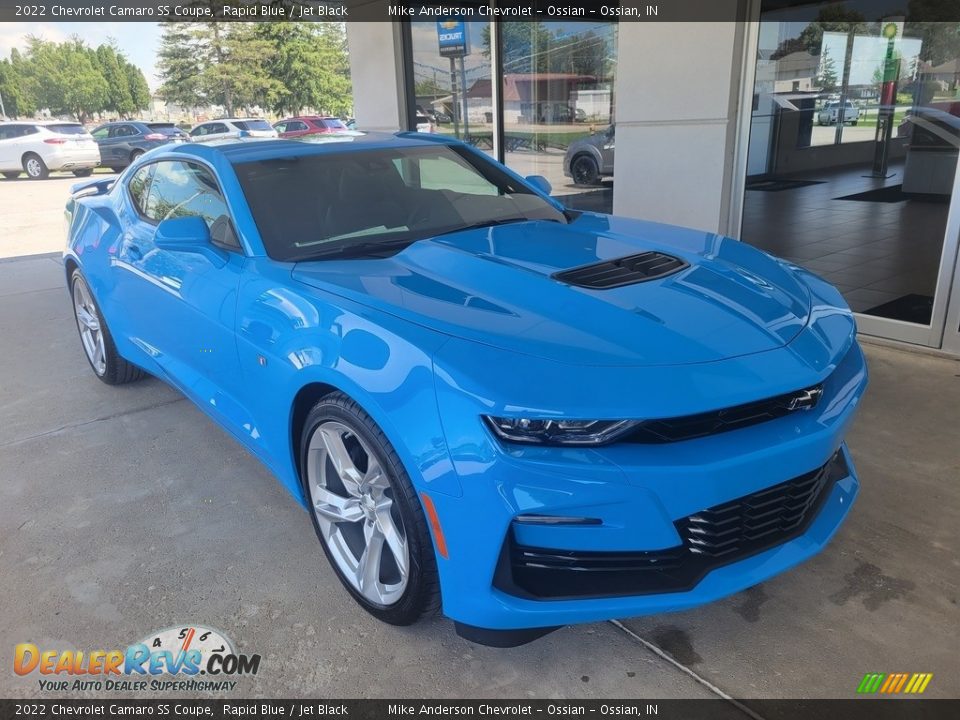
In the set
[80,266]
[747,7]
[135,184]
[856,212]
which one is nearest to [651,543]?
[135,184]

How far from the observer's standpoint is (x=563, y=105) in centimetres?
784

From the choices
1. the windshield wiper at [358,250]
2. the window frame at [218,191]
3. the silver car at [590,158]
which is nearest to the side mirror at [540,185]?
the windshield wiper at [358,250]

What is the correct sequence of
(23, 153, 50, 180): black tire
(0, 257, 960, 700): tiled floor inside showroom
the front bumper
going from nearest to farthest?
the front bumper < (0, 257, 960, 700): tiled floor inside showroom < (23, 153, 50, 180): black tire

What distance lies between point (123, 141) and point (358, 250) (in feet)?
76.8

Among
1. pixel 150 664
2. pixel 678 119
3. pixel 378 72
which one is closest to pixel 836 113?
pixel 678 119

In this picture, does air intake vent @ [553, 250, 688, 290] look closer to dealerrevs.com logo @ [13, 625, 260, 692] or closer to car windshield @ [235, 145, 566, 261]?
car windshield @ [235, 145, 566, 261]

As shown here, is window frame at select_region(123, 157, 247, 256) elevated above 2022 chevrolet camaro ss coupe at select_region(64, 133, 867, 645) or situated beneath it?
elevated above

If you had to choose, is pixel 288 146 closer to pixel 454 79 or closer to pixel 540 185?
pixel 540 185

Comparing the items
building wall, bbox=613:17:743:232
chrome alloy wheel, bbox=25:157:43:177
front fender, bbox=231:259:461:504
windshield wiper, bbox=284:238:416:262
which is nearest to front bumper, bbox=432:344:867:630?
front fender, bbox=231:259:461:504

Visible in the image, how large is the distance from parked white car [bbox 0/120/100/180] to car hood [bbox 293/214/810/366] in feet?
75.0

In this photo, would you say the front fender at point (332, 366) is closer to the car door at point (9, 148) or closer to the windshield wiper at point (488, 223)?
the windshield wiper at point (488, 223)

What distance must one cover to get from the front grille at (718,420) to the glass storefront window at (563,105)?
5311 mm

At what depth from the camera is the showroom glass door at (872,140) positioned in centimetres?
496

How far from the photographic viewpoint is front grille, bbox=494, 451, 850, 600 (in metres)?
1.82
